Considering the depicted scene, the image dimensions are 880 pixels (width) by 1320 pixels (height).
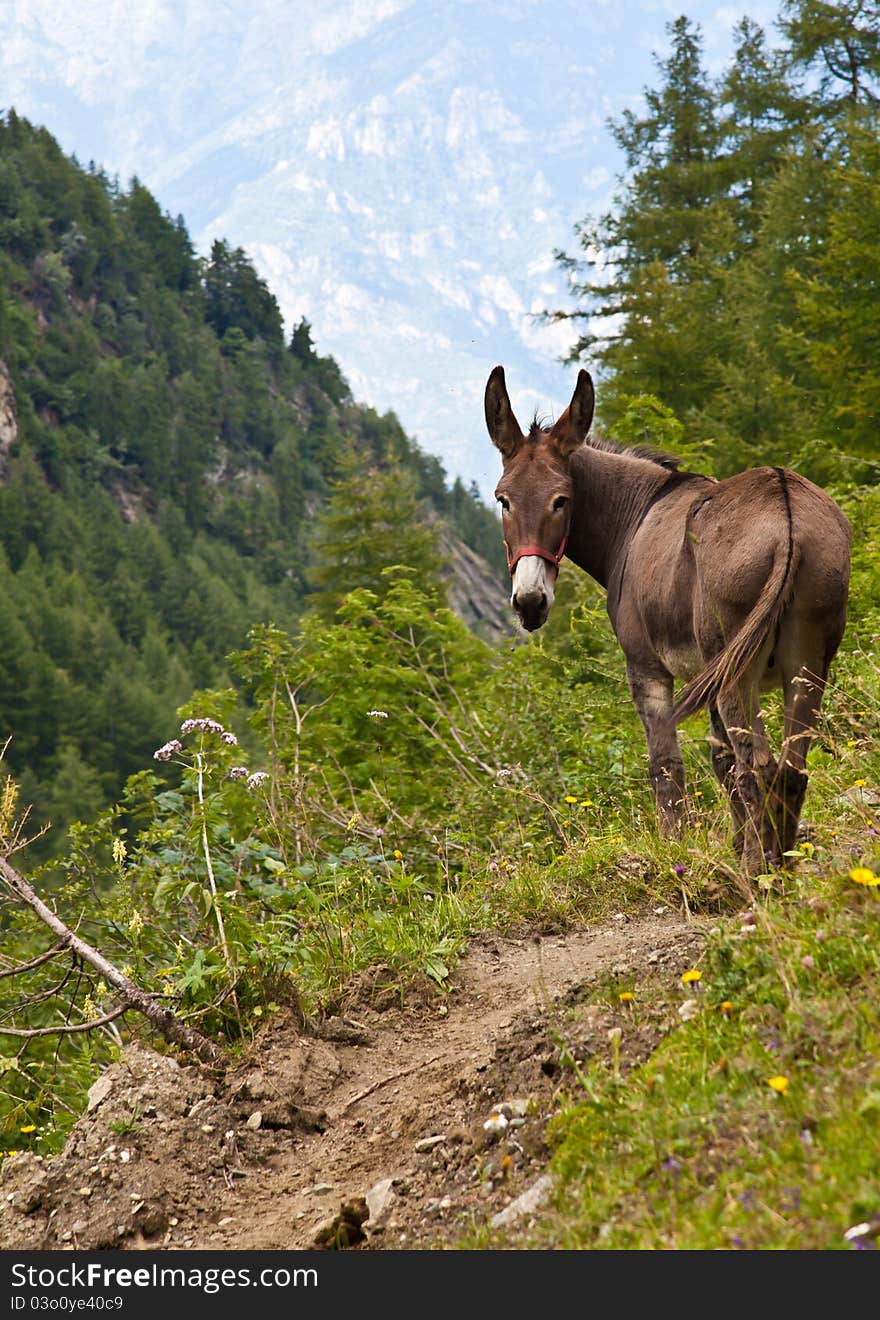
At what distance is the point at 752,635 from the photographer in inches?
187

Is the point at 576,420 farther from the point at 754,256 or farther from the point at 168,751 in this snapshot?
the point at 754,256

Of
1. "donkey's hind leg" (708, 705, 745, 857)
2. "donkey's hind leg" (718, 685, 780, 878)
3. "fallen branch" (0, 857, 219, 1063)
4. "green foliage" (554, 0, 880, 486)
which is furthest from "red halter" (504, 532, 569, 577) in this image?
"green foliage" (554, 0, 880, 486)

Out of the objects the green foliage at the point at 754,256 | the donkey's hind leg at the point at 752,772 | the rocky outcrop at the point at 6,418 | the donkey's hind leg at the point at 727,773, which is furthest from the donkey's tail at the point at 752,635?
the rocky outcrop at the point at 6,418

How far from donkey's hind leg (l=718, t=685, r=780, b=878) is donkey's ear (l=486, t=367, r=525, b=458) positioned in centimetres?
216

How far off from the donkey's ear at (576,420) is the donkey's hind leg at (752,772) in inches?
81.4

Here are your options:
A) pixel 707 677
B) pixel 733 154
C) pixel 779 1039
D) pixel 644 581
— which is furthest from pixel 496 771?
pixel 733 154

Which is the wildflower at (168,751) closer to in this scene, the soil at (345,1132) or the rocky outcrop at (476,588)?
the soil at (345,1132)

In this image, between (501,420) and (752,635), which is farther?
(501,420)

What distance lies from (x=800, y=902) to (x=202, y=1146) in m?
2.30

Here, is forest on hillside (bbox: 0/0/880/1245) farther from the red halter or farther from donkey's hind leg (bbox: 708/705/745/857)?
the red halter

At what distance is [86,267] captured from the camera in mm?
174250

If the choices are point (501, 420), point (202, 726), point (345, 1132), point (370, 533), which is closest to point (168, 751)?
point (202, 726)

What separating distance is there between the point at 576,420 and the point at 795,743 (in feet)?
7.83

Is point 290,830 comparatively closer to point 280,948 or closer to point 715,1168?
point 280,948
